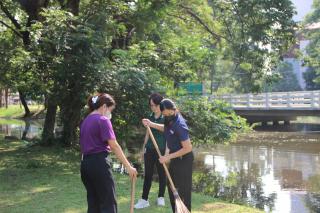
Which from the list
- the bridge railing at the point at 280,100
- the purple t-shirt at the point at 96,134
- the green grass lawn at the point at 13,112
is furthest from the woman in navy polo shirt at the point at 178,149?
the green grass lawn at the point at 13,112

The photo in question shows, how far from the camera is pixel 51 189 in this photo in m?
8.71

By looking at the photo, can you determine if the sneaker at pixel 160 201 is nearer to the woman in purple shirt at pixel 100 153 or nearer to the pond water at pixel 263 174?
the woman in purple shirt at pixel 100 153

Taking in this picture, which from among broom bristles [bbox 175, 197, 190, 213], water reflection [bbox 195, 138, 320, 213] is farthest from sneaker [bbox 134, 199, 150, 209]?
water reflection [bbox 195, 138, 320, 213]

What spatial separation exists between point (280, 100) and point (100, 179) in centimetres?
2731

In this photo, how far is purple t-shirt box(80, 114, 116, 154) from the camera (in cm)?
478

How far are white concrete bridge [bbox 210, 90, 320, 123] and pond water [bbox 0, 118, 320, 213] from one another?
5267 millimetres

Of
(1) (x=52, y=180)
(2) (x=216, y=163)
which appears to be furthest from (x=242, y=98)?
(1) (x=52, y=180)

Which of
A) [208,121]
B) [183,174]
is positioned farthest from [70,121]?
[183,174]

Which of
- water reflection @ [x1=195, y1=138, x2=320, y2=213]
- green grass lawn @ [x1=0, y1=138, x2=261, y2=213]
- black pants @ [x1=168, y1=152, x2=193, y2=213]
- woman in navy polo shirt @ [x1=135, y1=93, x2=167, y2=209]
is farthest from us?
water reflection @ [x1=195, y1=138, x2=320, y2=213]

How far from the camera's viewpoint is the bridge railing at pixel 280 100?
28.6 m

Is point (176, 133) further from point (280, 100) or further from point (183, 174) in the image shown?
point (280, 100)

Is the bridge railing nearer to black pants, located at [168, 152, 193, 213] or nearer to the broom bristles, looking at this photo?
black pants, located at [168, 152, 193, 213]

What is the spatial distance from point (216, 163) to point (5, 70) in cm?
804

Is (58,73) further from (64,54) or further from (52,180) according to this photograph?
(52,180)
